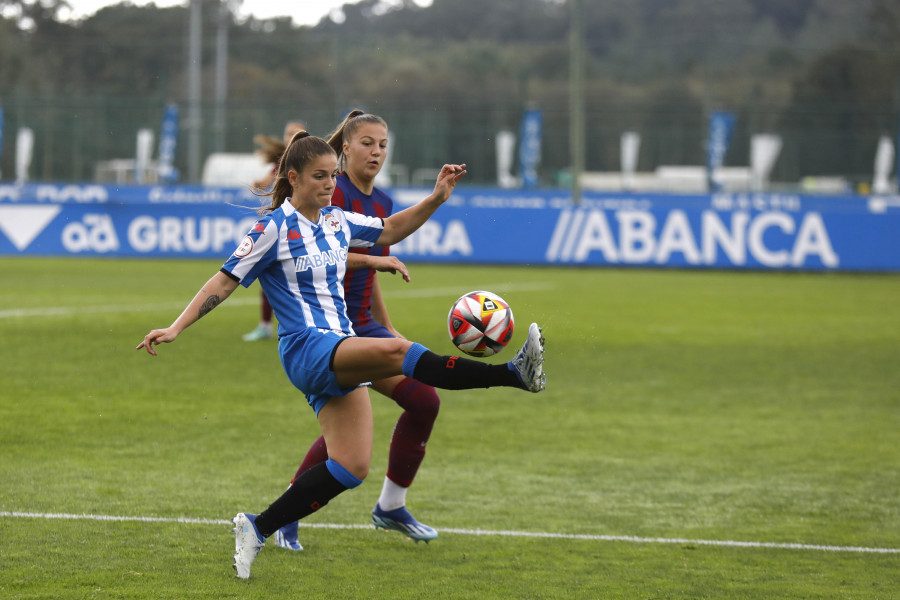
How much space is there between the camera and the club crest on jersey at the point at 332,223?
520 centimetres

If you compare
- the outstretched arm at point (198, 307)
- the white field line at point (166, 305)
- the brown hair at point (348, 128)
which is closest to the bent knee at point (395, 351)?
the outstretched arm at point (198, 307)

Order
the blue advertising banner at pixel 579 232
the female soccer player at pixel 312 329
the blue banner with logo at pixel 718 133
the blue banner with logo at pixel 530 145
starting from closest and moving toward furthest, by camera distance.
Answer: the female soccer player at pixel 312 329
the blue advertising banner at pixel 579 232
the blue banner with logo at pixel 718 133
the blue banner with logo at pixel 530 145

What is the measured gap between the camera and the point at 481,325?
5133 millimetres

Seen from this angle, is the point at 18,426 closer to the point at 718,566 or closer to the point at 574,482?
Result: the point at 574,482

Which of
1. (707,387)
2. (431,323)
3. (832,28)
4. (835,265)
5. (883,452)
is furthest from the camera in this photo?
(832,28)

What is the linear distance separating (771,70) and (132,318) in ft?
162

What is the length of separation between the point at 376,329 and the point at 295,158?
1.05 metres

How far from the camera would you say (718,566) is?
5367mm

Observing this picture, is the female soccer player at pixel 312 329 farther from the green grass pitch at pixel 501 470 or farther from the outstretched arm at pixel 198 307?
the green grass pitch at pixel 501 470

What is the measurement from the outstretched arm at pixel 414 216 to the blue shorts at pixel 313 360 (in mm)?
789

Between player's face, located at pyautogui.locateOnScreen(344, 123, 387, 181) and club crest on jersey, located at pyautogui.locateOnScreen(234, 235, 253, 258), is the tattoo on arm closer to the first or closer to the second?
club crest on jersey, located at pyautogui.locateOnScreen(234, 235, 253, 258)

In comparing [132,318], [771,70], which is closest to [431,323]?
[132,318]

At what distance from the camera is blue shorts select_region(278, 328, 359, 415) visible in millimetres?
4828

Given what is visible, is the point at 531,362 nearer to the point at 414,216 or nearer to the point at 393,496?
the point at 414,216
